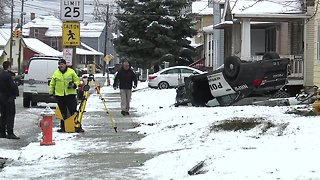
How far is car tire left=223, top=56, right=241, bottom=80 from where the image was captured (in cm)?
1841

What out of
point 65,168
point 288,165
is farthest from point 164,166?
point 288,165

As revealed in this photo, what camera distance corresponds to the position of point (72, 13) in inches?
682

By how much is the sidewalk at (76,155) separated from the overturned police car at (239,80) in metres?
3.83

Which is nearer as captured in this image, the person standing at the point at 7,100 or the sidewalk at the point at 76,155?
the sidewalk at the point at 76,155

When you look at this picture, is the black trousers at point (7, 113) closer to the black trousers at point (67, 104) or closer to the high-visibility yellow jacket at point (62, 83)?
the high-visibility yellow jacket at point (62, 83)

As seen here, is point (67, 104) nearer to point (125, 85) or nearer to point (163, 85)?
point (125, 85)

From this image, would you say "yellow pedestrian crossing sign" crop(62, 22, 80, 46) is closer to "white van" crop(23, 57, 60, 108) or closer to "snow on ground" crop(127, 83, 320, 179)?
"snow on ground" crop(127, 83, 320, 179)

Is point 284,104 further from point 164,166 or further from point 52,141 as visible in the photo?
point 164,166

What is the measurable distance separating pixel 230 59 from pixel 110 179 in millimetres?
9998

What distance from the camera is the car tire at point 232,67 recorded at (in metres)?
18.4

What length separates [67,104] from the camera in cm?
1487

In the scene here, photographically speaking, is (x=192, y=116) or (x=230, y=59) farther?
(x=230, y=59)

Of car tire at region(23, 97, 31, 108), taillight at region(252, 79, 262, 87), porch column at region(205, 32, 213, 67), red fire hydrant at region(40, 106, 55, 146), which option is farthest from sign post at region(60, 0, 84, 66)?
porch column at region(205, 32, 213, 67)

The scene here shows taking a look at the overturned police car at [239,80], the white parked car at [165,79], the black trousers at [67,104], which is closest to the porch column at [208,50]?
the white parked car at [165,79]
